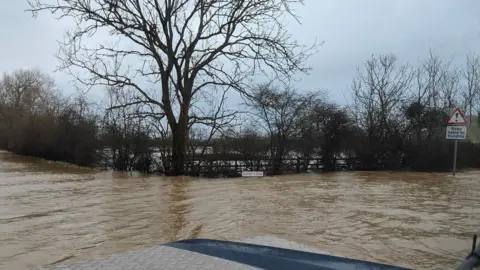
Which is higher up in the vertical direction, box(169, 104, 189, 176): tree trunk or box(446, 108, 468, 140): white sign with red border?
box(446, 108, 468, 140): white sign with red border

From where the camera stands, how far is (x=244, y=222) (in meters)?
6.25

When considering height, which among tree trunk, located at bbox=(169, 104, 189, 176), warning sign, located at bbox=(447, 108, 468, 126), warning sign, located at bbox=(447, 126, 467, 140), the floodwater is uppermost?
warning sign, located at bbox=(447, 108, 468, 126)

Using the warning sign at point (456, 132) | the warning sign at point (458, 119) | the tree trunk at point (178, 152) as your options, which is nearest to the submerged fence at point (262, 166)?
the tree trunk at point (178, 152)

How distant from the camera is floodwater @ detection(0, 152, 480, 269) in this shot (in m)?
4.78

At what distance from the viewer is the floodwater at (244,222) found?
4.78 metres

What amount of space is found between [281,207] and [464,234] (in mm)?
3020

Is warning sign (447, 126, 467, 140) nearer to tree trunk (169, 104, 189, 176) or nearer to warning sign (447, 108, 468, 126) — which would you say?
warning sign (447, 108, 468, 126)

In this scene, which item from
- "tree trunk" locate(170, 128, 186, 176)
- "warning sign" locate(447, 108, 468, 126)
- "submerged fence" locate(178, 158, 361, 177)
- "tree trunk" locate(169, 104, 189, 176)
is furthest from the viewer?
"submerged fence" locate(178, 158, 361, 177)

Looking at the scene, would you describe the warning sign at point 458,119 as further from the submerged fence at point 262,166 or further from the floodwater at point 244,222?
the submerged fence at point 262,166

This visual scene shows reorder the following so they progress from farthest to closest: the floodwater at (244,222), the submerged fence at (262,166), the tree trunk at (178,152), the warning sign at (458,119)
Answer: the submerged fence at (262,166) < the tree trunk at (178,152) < the warning sign at (458,119) < the floodwater at (244,222)

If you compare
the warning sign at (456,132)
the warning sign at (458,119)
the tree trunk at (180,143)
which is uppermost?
the warning sign at (458,119)

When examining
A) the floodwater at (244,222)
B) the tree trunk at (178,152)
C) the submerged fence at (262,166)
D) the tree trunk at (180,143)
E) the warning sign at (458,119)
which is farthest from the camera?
the submerged fence at (262,166)

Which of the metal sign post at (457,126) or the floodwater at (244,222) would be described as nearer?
the floodwater at (244,222)

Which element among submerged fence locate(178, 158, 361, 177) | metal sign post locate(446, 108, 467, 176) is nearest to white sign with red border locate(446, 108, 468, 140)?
metal sign post locate(446, 108, 467, 176)
